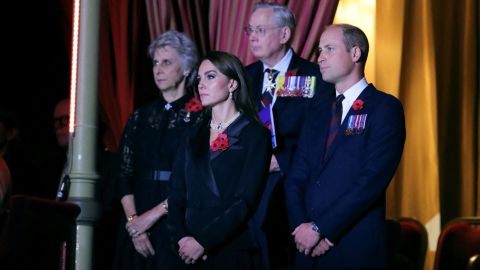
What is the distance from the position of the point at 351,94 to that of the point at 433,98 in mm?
2415

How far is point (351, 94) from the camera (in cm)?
483

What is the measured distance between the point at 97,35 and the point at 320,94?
1.21 meters

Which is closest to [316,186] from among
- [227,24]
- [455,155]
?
[227,24]

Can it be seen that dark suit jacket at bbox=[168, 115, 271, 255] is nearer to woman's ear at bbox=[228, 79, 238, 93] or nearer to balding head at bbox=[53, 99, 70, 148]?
woman's ear at bbox=[228, 79, 238, 93]

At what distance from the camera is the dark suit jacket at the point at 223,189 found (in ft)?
15.7

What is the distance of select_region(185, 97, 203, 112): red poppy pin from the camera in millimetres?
5613

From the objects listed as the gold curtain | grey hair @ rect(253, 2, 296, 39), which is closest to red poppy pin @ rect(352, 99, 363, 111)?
grey hair @ rect(253, 2, 296, 39)

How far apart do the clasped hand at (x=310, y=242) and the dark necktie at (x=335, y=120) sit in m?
0.40

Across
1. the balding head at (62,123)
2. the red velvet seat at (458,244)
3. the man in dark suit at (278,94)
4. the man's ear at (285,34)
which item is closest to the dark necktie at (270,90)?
the man in dark suit at (278,94)

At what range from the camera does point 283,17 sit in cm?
546

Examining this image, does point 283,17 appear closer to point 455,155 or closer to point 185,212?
point 185,212

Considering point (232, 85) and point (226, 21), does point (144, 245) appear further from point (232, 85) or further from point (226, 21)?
point (226, 21)

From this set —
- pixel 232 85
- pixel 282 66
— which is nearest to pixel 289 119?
pixel 282 66

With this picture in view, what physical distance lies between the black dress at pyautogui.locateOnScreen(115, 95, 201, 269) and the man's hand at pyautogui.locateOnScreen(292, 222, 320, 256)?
1.04 metres
